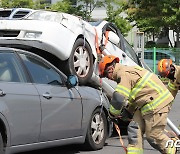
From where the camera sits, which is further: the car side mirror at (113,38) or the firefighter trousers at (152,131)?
the car side mirror at (113,38)

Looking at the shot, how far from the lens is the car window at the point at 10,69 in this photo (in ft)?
19.3

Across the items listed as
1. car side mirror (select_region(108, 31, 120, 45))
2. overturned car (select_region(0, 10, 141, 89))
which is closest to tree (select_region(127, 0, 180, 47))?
car side mirror (select_region(108, 31, 120, 45))

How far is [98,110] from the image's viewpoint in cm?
744

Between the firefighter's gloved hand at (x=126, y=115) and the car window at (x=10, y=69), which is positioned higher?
the car window at (x=10, y=69)

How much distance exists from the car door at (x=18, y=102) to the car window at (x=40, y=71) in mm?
188

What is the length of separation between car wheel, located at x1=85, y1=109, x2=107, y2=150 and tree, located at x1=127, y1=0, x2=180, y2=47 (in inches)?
792

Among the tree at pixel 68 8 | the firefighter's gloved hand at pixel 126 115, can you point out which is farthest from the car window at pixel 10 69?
the tree at pixel 68 8

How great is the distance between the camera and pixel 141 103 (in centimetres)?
554

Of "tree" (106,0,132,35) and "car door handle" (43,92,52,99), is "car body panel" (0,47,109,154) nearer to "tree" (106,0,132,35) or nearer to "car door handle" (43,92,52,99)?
"car door handle" (43,92,52,99)

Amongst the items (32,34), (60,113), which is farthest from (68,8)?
(60,113)

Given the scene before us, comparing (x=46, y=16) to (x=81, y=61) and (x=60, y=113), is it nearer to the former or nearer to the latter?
(x=81, y=61)

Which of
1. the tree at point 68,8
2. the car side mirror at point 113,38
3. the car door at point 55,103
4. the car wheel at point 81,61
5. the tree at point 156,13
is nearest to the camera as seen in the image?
the car door at point 55,103

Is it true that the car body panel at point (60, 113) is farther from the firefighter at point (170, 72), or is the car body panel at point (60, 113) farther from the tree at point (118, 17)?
the tree at point (118, 17)

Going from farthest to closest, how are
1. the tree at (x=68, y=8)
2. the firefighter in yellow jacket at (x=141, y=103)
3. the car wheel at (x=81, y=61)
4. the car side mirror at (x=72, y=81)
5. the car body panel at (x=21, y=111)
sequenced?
the tree at (x=68, y=8), the car wheel at (x=81, y=61), the car side mirror at (x=72, y=81), the car body panel at (x=21, y=111), the firefighter in yellow jacket at (x=141, y=103)
